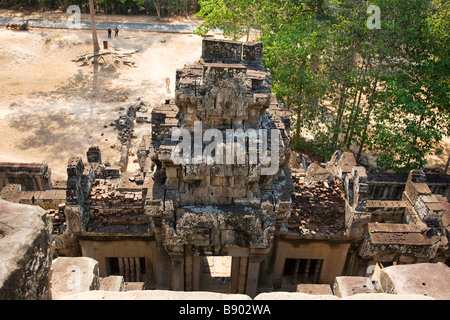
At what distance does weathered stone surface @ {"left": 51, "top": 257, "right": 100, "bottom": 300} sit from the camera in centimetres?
607

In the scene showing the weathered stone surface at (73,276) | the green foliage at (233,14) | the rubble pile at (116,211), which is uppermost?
the green foliage at (233,14)

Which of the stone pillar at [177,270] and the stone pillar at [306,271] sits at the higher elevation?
the stone pillar at [177,270]

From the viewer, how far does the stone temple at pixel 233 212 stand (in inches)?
389

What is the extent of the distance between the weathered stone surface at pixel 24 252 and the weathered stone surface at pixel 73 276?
1905 millimetres

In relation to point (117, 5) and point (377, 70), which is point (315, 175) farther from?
point (117, 5)

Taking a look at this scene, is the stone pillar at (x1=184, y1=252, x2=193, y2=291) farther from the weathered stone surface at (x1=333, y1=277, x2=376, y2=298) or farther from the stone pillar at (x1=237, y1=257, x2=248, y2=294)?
the weathered stone surface at (x1=333, y1=277, x2=376, y2=298)

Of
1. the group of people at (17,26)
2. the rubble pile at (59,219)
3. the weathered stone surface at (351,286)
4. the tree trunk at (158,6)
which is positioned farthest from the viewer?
the tree trunk at (158,6)

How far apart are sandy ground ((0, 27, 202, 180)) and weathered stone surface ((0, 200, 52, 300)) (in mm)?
20088

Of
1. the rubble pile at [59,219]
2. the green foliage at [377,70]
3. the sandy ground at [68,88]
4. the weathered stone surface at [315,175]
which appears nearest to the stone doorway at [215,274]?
the weathered stone surface at [315,175]

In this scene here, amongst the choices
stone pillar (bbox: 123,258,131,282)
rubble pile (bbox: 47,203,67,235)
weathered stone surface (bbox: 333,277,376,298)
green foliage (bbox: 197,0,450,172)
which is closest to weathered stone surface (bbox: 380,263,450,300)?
weathered stone surface (bbox: 333,277,376,298)

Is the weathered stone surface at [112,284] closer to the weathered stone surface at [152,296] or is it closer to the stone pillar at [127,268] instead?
the weathered stone surface at [152,296]

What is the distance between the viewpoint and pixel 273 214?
10750 millimetres

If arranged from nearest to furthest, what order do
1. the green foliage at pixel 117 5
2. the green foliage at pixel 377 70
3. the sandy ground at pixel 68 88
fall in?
the green foliage at pixel 377 70
the sandy ground at pixel 68 88
the green foliage at pixel 117 5
